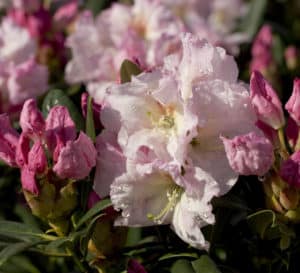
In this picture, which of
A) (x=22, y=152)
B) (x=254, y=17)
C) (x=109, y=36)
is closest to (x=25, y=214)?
(x=109, y=36)

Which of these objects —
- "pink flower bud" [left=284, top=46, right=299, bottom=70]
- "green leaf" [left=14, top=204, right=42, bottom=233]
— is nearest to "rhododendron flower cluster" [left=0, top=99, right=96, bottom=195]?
"green leaf" [left=14, top=204, right=42, bottom=233]

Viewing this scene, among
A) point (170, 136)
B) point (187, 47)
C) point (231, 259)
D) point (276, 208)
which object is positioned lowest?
point (231, 259)

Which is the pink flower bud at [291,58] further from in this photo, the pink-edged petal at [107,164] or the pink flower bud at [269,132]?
the pink-edged petal at [107,164]

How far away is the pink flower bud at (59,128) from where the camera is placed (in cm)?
136

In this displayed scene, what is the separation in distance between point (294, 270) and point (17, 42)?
1088 millimetres

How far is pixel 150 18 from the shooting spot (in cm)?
231

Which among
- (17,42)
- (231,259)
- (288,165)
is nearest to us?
(288,165)

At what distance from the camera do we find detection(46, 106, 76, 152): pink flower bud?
1.36 m

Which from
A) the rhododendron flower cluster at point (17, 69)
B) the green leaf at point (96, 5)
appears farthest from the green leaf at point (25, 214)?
the green leaf at point (96, 5)

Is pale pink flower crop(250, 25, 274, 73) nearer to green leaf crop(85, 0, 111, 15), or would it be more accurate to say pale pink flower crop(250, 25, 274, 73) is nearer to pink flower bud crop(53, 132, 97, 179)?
green leaf crop(85, 0, 111, 15)

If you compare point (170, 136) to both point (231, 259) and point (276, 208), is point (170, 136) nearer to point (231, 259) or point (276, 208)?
point (276, 208)

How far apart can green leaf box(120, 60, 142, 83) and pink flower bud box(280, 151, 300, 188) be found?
1.10 ft

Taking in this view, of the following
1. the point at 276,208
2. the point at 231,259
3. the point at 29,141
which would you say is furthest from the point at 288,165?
the point at 29,141

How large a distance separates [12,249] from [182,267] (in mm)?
266
